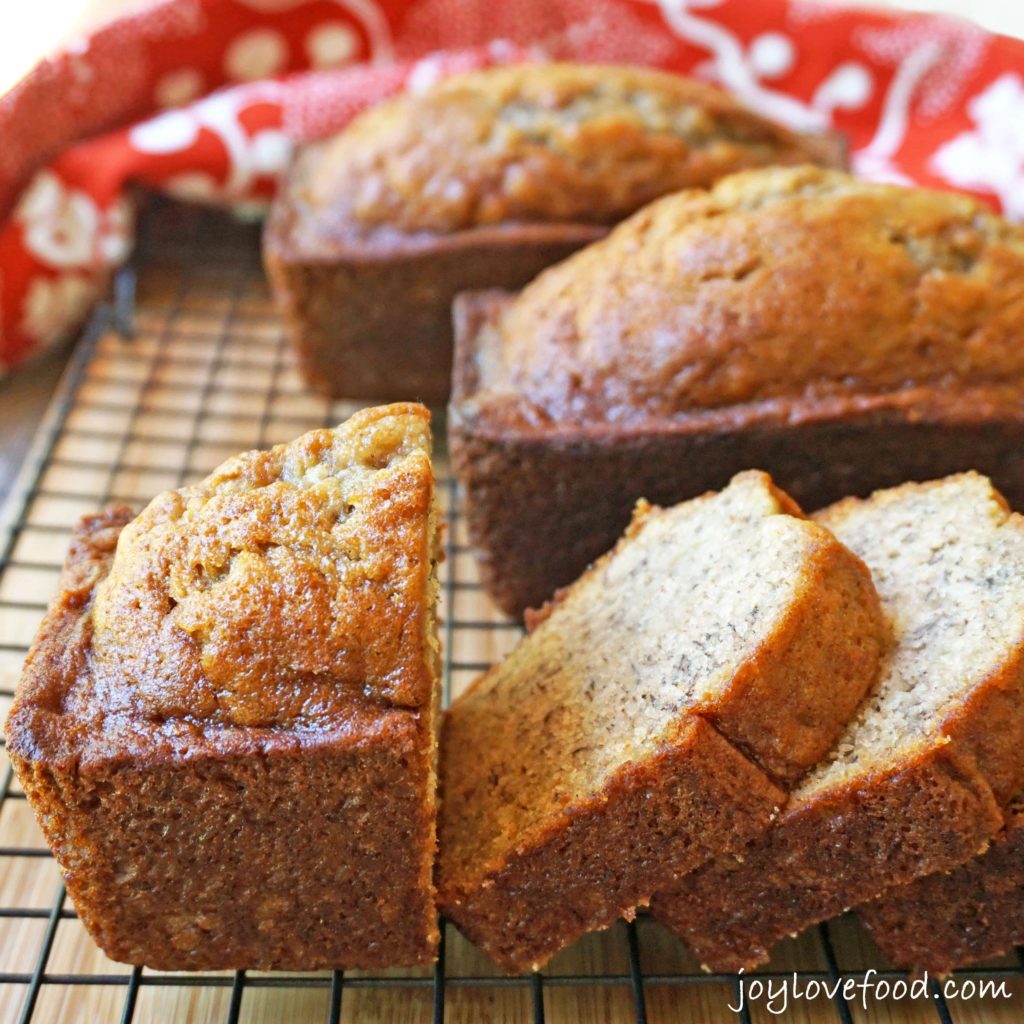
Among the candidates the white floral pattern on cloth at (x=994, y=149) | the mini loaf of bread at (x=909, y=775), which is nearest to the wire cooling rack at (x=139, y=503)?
the mini loaf of bread at (x=909, y=775)

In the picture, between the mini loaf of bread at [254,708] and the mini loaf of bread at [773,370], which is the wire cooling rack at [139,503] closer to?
the mini loaf of bread at [254,708]

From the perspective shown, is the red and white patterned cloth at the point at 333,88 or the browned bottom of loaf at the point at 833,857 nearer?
the browned bottom of loaf at the point at 833,857

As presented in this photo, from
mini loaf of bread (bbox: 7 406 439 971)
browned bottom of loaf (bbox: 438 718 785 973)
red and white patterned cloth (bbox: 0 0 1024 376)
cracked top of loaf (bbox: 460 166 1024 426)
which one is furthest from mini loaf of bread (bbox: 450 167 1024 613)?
red and white patterned cloth (bbox: 0 0 1024 376)

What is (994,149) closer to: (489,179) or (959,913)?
(489,179)

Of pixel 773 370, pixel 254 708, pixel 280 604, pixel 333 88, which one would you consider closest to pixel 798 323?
pixel 773 370

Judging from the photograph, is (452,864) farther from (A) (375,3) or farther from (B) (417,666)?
(A) (375,3)
